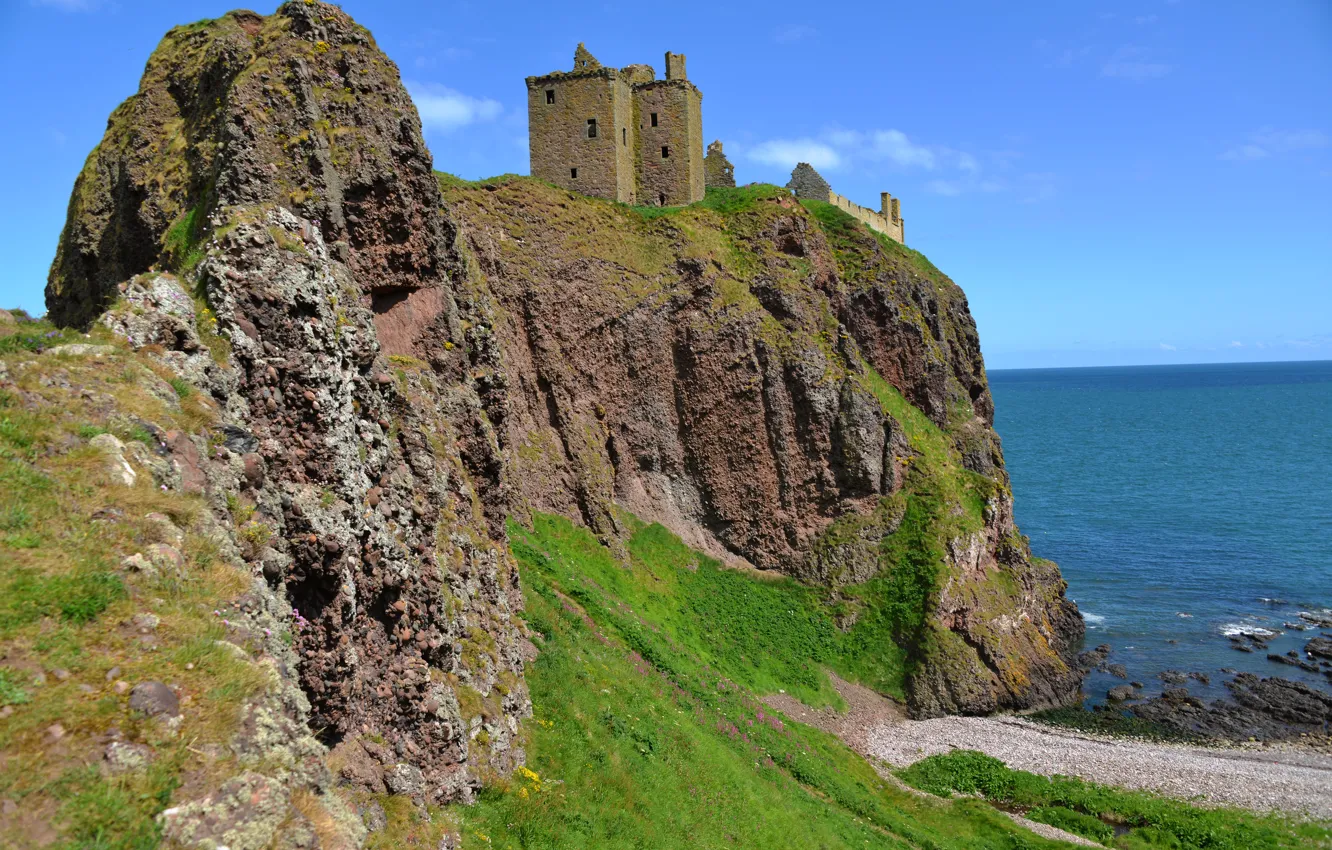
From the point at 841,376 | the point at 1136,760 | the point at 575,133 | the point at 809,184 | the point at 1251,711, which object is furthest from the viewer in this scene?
the point at 809,184

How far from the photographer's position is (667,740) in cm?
2623

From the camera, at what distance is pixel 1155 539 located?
3452 inches

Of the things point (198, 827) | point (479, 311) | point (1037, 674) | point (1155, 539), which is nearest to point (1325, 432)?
point (1155, 539)

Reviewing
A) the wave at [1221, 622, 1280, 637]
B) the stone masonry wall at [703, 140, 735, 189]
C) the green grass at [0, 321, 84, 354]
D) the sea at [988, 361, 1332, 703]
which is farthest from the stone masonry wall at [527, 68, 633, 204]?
the wave at [1221, 622, 1280, 637]

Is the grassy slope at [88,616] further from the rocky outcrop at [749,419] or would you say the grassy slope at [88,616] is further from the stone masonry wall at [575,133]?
the stone masonry wall at [575,133]

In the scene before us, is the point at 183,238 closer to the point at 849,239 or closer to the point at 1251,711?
the point at 849,239

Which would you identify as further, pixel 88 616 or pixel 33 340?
pixel 33 340

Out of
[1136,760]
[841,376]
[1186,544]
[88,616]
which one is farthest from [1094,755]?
[1186,544]

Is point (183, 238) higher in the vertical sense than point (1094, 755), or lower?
higher

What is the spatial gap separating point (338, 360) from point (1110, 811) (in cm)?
3535

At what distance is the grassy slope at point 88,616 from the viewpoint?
743 cm

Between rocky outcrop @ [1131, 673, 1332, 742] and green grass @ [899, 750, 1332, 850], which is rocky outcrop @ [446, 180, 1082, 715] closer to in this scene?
rocky outcrop @ [1131, 673, 1332, 742]

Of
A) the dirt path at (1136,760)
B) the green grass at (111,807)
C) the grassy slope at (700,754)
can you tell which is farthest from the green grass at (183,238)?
the dirt path at (1136,760)

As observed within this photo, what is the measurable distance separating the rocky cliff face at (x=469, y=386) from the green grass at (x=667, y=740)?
141 centimetres
